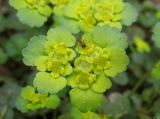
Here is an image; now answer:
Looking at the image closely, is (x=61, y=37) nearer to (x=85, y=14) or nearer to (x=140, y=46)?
(x=85, y=14)

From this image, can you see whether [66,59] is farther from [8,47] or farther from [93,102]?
[8,47]

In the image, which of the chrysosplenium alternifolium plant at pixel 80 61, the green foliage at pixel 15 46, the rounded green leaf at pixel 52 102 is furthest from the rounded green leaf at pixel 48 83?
the green foliage at pixel 15 46

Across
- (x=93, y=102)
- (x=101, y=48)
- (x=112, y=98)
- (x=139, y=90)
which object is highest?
(x=101, y=48)

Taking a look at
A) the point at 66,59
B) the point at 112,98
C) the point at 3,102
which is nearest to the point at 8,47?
the point at 3,102

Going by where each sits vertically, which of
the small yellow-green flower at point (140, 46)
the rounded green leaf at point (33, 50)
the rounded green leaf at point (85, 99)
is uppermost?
the rounded green leaf at point (33, 50)

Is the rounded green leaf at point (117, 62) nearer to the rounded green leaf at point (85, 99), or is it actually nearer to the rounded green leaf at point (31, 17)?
the rounded green leaf at point (85, 99)

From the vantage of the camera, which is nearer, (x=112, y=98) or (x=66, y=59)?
(x=66, y=59)

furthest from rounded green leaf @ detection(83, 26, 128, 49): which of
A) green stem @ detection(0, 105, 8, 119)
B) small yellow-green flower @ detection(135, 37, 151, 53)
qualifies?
small yellow-green flower @ detection(135, 37, 151, 53)
